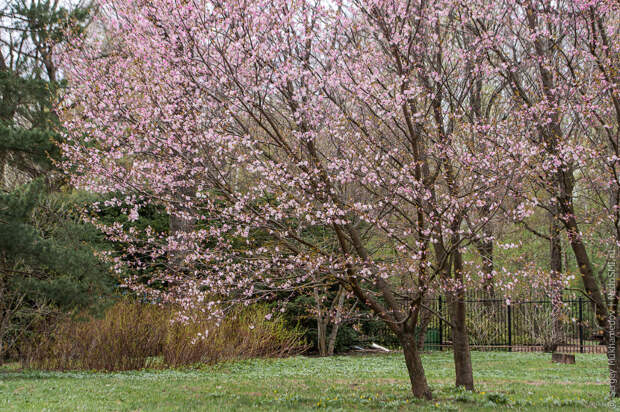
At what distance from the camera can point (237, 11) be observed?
5.85 metres

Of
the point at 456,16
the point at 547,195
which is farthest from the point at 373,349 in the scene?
the point at 456,16

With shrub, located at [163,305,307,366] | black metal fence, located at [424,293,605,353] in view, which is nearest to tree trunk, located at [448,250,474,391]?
shrub, located at [163,305,307,366]

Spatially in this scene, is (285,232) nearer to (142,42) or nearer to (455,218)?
(455,218)

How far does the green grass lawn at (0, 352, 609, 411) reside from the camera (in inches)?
253

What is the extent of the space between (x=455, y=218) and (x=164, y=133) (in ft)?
12.4

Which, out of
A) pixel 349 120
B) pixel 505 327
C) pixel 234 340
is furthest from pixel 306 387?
pixel 505 327

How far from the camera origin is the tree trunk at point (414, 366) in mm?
6527

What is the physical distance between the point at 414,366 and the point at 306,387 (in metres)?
2.46

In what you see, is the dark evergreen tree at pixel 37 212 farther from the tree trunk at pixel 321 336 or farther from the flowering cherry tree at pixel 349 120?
the tree trunk at pixel 321 336

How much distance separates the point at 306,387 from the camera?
8.45m

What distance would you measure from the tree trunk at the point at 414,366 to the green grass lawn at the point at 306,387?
193 millimetres

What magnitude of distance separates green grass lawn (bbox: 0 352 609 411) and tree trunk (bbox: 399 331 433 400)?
193 millimetres

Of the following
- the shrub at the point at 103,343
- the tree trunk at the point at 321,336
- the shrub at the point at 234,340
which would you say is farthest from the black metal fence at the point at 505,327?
the shrub at the point at 103,343

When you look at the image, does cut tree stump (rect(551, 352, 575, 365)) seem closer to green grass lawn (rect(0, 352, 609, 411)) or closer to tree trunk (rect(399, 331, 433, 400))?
green grass lawn (rect(0, 352, 609, 411))
